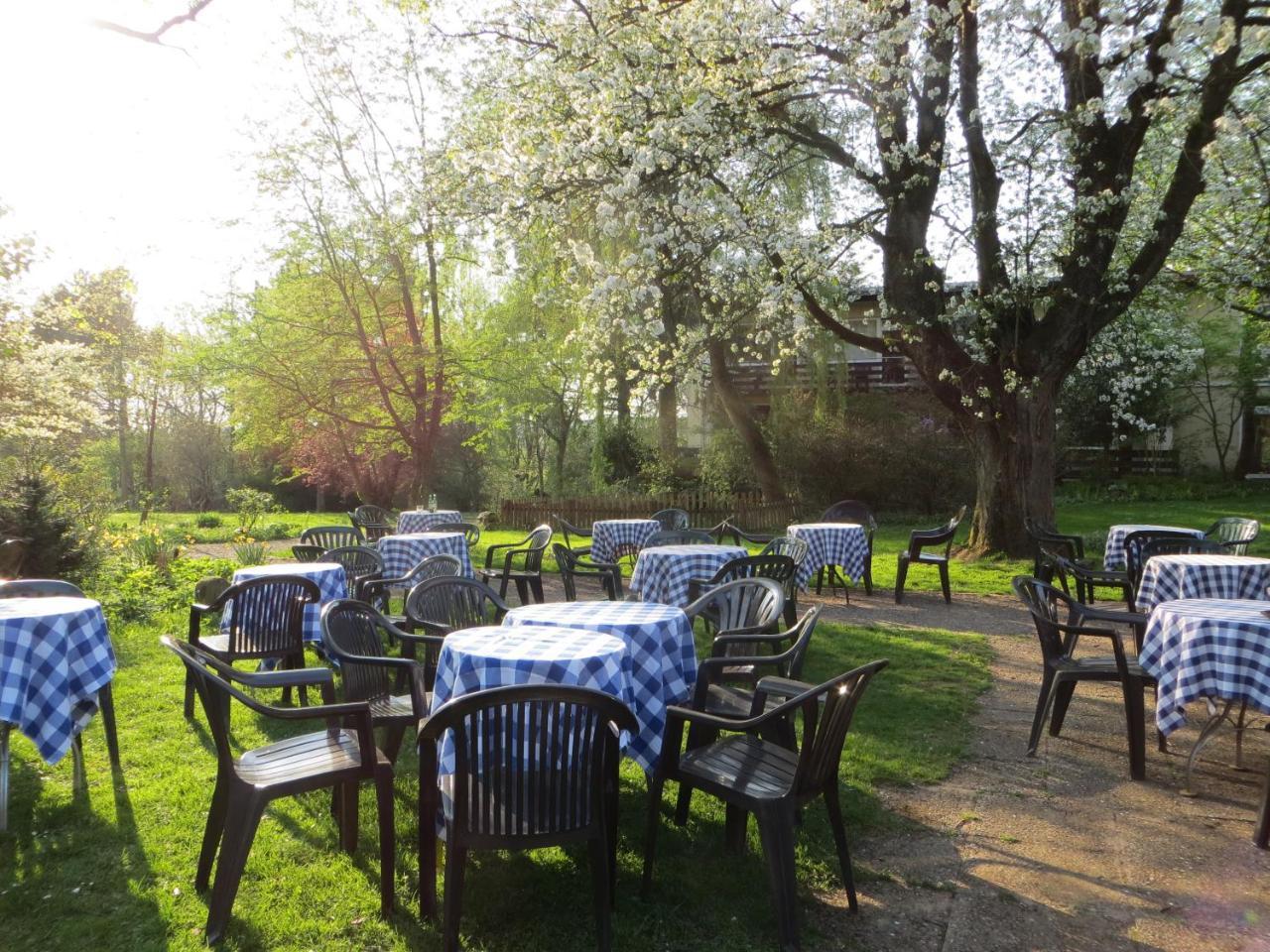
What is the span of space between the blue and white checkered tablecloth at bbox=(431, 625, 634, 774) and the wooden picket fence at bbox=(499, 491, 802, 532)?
1440 centimetres

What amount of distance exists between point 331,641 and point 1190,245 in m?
14.0

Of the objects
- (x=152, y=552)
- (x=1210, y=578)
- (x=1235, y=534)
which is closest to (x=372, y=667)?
(x=1210, y=578)

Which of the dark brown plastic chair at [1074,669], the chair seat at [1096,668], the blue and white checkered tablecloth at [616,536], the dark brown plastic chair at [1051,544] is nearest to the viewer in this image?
the dark brown plastic chair at [1074,669]

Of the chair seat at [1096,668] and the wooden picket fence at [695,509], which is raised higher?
the wooden picket fence at [695,509]

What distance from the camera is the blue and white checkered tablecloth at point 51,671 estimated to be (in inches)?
166

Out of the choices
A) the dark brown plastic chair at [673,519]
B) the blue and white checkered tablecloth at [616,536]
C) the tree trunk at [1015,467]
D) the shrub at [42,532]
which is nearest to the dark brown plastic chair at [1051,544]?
the tree trunk at [1015,467]

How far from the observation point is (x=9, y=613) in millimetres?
4504

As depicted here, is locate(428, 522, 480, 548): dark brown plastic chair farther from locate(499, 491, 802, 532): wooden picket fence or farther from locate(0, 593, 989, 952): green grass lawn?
locate(499, 491, 802, 532): wooden picket fence

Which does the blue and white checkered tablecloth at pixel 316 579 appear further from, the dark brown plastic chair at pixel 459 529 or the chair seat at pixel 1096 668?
the chair seat at pixel 1096 668

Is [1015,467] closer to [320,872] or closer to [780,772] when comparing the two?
[780,772]

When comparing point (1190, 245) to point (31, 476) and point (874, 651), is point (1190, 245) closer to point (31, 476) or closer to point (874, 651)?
point (874, 651)

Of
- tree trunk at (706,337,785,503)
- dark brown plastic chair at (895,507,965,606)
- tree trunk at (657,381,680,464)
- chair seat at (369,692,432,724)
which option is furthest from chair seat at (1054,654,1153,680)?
tree trunk at (657,381,680,464)

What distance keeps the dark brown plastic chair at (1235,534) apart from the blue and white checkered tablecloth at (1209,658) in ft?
16.3

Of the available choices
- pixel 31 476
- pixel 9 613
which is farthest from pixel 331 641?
pixel 31 476
